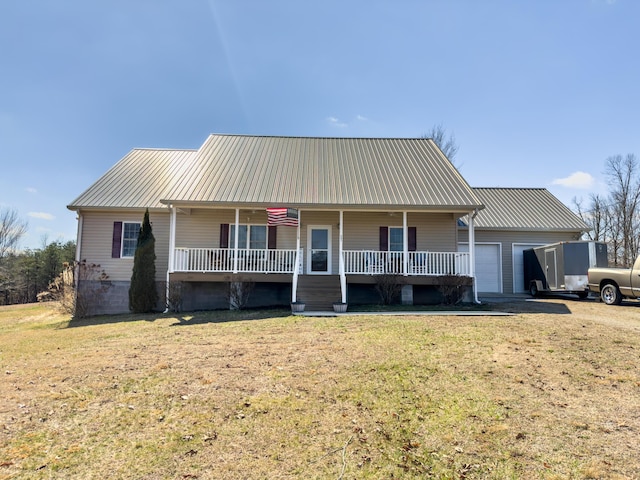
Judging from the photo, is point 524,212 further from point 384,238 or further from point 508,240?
point 384,238

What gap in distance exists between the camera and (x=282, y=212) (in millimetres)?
11945

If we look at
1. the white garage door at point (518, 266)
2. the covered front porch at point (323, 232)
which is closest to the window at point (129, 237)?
the covered front porch at point (323, 232)

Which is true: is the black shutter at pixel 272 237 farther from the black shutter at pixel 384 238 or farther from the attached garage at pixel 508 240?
the attached garage at pixel 508 240

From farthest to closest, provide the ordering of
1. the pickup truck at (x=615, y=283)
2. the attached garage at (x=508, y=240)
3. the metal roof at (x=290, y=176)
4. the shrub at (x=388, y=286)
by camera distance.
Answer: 1. the attached garage at (x=508, y=240)
2. the metal roof at (x=290, y=176)
3. the shrub at (x=388, y=286)
4. the pickup truck at (x=615, y=283)

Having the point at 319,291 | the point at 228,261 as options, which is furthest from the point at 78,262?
the point at 319,291

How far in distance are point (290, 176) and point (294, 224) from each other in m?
2.89

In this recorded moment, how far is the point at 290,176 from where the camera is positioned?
46.6ft

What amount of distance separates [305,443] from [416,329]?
477 centimetres

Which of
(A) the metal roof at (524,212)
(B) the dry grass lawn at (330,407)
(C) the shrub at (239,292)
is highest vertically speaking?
(A) the metal roof at (524,212)

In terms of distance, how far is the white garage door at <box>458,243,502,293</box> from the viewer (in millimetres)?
16922

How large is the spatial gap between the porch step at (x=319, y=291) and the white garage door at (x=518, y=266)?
383 inches

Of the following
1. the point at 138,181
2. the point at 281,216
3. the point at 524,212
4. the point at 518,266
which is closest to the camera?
the point at 281,216

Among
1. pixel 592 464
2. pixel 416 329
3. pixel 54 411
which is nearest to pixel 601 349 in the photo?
pixel 416 329

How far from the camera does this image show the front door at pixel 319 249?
13.7 meters
